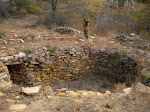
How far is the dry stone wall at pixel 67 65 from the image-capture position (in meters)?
5.09

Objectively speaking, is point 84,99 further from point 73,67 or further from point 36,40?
point 36,40

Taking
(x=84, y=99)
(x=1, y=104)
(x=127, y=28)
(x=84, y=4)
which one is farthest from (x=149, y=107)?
(x=84, y=4)

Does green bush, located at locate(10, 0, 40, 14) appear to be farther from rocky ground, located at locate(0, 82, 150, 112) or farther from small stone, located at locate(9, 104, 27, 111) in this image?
small stone, located at locate(9, 104, 27, 111)

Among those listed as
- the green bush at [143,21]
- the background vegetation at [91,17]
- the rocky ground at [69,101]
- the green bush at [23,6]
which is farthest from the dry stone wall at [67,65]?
the green bush at [23,6]

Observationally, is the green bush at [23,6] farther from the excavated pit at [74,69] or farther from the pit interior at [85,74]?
the pit interior at [85,74]

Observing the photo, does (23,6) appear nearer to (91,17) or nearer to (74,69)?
(91,17)

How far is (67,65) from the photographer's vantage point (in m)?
5.78

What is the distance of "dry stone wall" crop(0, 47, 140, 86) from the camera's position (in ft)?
16.7

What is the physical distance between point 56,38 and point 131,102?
519 cm

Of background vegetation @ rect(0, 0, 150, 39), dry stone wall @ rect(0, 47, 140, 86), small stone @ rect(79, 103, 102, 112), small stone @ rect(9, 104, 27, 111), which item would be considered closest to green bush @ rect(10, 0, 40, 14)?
background vegetation @ rect(0, 0, 150, 39)

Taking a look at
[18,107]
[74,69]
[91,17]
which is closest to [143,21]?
[91,17]

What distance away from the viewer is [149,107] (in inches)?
98.8

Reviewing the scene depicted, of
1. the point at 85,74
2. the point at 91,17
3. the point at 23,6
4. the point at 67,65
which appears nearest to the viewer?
the point at 67,65

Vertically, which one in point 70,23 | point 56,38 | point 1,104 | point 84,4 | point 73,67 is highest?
point 84,4
